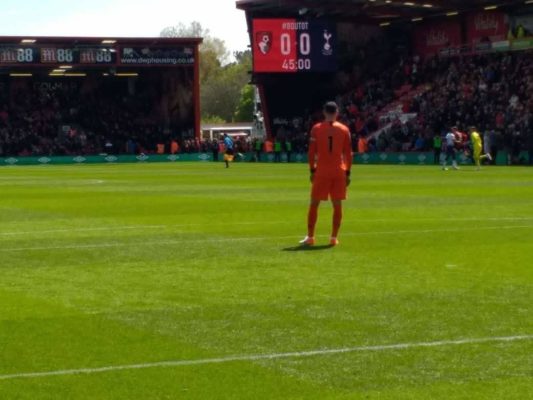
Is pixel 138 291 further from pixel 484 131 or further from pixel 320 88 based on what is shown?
pixel 320 88

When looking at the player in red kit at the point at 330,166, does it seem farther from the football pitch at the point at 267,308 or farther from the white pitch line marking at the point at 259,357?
the white pitch line marking at the point at 259,357

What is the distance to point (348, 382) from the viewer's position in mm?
8102

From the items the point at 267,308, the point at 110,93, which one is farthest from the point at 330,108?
the point at 110,93

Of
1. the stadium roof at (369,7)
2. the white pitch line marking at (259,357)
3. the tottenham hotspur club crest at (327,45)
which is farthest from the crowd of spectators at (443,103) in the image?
the white pitch line marking at (259,357)

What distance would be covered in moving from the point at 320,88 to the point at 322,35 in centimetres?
535

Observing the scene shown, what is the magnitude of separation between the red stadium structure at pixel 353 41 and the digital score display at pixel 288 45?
5 centimetres

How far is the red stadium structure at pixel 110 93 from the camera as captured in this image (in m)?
81.5

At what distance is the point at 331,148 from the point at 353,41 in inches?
2262

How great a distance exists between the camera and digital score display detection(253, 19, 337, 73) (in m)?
67.4

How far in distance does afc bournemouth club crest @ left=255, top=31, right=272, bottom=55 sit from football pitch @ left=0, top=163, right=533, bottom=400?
45.4 metres

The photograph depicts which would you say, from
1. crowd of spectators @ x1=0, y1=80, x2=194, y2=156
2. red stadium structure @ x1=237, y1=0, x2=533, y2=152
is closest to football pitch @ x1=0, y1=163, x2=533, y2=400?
red stadium structure @ x1=237, y1=0, x2=533, y2=152

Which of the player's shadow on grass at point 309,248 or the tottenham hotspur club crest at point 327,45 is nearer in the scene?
the player's shadow on grass at point 309,248

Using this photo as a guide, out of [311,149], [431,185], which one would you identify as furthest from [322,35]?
[311,149]

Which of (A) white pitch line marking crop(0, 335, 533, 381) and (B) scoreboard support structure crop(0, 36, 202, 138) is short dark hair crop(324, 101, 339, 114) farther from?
(B) scoreboard support structure crop(0, 36, 202, 138)
